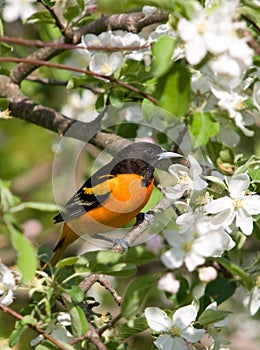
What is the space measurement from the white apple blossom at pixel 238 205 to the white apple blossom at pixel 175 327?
0.28 meters

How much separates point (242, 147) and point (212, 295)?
1.61 m

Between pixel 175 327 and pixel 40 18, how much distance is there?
137 centimetres

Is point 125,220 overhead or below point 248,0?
below

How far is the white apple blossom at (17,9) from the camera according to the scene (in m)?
3.32

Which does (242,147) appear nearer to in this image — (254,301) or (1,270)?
(254,301)

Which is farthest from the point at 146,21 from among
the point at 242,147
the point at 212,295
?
the point at 242,147

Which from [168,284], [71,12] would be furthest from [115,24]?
[168,284]

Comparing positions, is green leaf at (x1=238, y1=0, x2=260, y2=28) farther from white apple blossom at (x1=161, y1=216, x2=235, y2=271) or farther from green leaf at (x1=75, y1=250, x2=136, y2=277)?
green leaf at (x1=75, y1=250, x2=136, y2=277)

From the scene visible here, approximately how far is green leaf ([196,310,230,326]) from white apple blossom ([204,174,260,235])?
0.80ft

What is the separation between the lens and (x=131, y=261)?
197cm

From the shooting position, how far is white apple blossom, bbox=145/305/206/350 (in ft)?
7.68

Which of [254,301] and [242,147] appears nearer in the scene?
[254,301]

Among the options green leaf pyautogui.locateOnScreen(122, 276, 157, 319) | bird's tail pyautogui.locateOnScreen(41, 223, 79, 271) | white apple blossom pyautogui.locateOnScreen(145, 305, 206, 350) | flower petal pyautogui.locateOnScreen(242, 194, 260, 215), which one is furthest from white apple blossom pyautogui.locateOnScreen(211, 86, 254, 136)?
bird's tail pyautogui.locateOnScreen(41, 223, 79, 271)

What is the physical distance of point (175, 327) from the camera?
7.78ft
